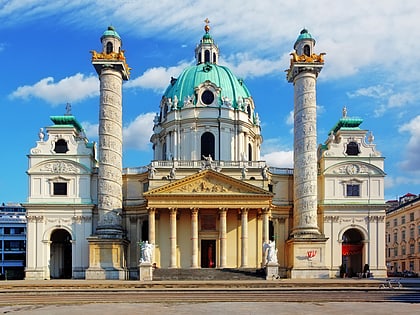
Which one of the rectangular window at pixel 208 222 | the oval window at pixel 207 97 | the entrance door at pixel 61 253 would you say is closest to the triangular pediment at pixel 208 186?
the rectangular window at pixel 208 222

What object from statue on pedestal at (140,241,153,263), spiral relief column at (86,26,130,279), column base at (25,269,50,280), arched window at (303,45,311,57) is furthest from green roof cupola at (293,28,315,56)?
column base at (25,269,50,280)

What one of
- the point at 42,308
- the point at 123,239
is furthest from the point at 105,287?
the point at 123,239

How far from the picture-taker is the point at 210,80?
7288 centimetres

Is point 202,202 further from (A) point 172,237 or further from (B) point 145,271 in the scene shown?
(B) point 145,271

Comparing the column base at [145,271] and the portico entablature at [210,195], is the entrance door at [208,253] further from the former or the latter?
the column base at [145,271]

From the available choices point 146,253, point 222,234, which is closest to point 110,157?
point 146,253

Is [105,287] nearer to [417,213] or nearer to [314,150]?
[314,150]

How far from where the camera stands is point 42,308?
28203mm

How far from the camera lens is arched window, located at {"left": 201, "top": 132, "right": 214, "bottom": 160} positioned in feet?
231

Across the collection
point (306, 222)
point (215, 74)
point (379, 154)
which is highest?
point (215, 74)

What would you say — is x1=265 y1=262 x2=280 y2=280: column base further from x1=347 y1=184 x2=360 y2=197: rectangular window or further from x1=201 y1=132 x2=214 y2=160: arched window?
x1=201 y1=132 x2=214 y2=160: arched window

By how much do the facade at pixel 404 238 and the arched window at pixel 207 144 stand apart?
29014mm

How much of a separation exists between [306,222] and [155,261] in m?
15.7

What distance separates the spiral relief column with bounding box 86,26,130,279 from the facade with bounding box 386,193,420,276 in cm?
3834
